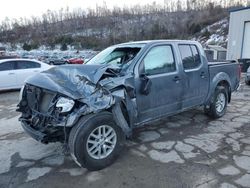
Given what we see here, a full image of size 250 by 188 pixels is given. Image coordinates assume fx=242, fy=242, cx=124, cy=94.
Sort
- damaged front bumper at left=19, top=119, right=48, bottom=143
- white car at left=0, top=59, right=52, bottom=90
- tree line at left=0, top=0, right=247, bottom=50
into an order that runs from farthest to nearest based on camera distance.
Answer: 1. tree line at left=0, top=0, right=247, bottom=50
2. white car at left=0, top=59, right=52, bottom=90
3. damaged front bumper at left=19, top=119, right=48, bottom=143

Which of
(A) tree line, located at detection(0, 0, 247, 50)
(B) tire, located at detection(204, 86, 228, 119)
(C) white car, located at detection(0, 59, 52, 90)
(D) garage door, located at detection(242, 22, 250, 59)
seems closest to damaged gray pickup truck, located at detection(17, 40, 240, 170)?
(B) tire, located at detection(204, 86, 228, 119)

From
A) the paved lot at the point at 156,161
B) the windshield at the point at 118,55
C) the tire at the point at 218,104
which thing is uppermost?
the windshield at the point at 118,55

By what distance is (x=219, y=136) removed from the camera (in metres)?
4.56

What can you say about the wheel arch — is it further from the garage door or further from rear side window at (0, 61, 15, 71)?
the garage door

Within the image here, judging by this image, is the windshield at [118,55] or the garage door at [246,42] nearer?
the windshield at [118,55]

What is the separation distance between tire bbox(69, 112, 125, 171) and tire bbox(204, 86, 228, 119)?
2747 mm

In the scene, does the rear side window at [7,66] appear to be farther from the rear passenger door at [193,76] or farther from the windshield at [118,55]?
the rear passenger door at [193,76]

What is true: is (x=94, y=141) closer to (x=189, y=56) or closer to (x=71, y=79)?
(x=71, y=79)

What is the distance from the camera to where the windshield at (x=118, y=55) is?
4.17 m

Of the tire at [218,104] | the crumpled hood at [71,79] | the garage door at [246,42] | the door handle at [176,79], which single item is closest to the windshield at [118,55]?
the crumpled hood at [71,79]

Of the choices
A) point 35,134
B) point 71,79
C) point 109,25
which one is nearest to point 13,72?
point 35,134

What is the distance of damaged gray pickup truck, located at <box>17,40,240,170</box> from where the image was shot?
319cm

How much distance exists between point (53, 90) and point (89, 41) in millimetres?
66721

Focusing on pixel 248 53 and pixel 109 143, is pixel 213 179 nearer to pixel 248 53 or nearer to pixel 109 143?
pixel 109 143
